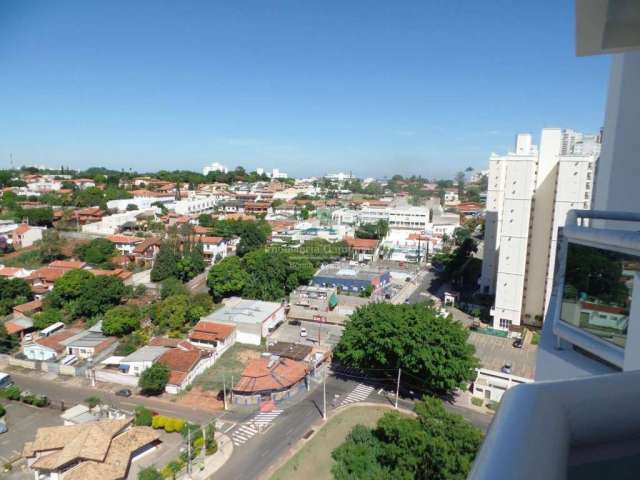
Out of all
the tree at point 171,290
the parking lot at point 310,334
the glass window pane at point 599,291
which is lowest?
the parking lot at point 310,334

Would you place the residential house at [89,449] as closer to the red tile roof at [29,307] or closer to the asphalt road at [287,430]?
the asphalt road at [287,430]

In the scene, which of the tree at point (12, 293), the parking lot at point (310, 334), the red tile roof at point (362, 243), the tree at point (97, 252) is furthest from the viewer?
the red tile roof at point (362, 243)

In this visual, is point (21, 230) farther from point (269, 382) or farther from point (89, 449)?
point (269, 382)

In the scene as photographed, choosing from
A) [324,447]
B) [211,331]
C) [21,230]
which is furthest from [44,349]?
[21,230]

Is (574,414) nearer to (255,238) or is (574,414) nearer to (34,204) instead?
(255,238)

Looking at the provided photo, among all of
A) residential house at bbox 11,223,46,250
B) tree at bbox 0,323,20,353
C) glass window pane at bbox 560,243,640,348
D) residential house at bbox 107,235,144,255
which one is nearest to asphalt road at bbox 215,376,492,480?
glass window pane at bbox 560,243,640,348

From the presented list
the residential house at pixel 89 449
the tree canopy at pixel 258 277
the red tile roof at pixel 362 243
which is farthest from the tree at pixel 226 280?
the red tile roof at pixel 362 243
